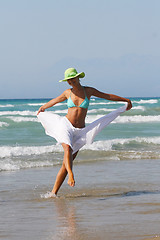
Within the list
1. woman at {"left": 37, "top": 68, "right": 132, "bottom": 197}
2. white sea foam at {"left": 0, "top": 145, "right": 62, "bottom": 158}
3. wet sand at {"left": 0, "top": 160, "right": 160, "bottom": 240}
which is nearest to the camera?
wet sand at {"left": 0, "top": 160, "right": 160, "bottom": 240}

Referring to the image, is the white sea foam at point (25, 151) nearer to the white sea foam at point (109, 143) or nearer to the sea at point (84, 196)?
the sea at point (84, 196)

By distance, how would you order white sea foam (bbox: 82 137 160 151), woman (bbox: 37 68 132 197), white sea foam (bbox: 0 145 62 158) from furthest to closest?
white sea foam (bbox: 82 137 160 151) < white sea foam (bbox: 0 145 62 158) < woman (bbox: 37 68 132 197)

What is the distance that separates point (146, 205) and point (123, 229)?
1.28 metres

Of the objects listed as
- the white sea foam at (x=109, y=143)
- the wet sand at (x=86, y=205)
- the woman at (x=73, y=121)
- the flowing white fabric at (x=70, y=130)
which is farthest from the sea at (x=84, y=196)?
the flowing white fabric at (x=70, y=130)

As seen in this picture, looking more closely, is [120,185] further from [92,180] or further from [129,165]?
[129,165]

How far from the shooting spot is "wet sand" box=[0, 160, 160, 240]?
14.7 ft

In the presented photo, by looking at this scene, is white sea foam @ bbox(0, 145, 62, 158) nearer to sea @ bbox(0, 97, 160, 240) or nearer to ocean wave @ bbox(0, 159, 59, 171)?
sea @ bbox(0, 97, 160, 240)

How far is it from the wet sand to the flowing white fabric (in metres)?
0.83

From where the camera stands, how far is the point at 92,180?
7867 mm

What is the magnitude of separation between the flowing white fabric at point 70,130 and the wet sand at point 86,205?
0.83 meters

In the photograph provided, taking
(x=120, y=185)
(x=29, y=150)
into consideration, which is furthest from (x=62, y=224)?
(x=29, y=150)

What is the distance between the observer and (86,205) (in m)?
5.89

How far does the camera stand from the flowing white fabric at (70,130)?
6248 millimetres

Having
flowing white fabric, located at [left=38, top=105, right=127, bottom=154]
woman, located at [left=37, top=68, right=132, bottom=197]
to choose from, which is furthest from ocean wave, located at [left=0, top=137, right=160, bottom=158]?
woman, located at [left=37, top=68, right=132, bottom=197]
